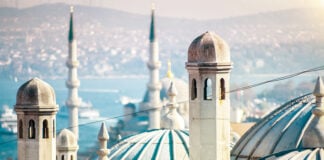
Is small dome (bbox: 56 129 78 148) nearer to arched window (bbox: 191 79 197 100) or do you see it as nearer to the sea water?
arched window (bbox: 191 79 197 100)

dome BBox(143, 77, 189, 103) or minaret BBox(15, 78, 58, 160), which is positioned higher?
dome BBox(143, 77, 189, 103)

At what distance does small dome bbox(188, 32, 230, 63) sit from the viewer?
16.2m

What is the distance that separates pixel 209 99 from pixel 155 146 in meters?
5.98

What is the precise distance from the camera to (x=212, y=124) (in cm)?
1609

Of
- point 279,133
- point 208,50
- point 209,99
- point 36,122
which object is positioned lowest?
point 279,133

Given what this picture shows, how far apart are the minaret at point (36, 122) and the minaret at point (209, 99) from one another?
1.61 metres

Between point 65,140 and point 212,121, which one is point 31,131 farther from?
point 65,140

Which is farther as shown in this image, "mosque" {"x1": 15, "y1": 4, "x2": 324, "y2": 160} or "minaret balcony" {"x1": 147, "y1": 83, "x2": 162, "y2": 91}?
"minaret balcony" {"x1": 147, "y1": 83, "x2": 162, "y2": 91}

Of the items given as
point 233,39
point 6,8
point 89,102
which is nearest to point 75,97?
point 6,8

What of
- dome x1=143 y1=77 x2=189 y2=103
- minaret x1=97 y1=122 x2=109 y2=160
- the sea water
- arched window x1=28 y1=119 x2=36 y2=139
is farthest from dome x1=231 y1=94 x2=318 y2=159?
the sea water

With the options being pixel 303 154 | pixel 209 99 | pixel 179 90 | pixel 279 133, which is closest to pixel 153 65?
pixel 179 90

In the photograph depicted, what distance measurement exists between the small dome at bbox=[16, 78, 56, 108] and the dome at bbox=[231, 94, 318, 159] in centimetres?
332

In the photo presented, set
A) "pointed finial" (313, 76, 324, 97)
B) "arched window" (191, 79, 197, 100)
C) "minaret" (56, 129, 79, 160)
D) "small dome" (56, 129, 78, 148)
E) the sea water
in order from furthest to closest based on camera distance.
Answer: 1. the sea water
2. "small dome" (56, 129, 78, 148)
3. "minaret" (56, 129, 79, 160)
4. "pointed finial" (313, 76, 324, 97)
5. "arched window" (191, 79, 197, 100)

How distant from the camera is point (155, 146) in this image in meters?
22.0
